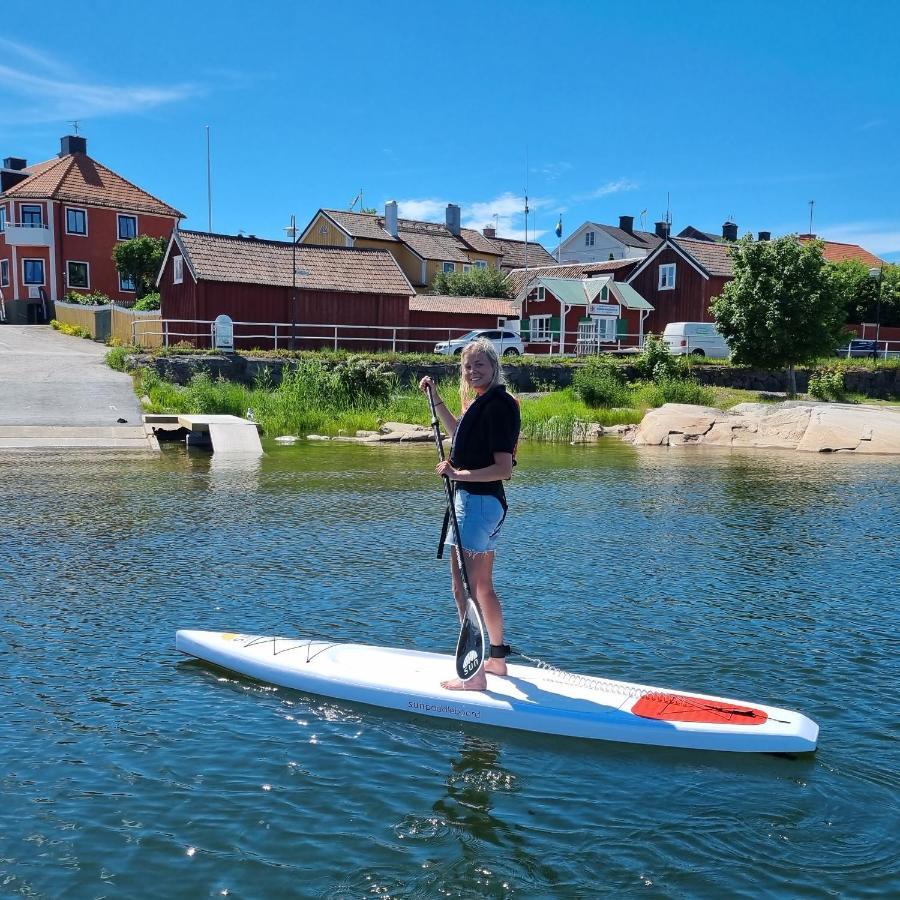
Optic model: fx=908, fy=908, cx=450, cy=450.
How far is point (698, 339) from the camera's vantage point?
42.3 m

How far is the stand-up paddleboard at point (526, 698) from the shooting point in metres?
5.65

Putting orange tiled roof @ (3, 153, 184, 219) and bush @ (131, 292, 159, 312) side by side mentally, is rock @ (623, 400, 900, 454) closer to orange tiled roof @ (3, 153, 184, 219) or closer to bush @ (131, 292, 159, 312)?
bush @ (131, 292, 159, 312)

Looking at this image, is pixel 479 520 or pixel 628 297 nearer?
pixel 479 520

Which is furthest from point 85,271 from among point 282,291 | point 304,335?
point 304,335

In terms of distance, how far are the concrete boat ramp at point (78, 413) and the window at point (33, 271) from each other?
18181 mm

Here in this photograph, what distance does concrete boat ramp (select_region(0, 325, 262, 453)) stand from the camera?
2073cm

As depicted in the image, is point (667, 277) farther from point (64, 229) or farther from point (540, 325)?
point (64, 229)

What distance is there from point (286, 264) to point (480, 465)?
3499 centimetres

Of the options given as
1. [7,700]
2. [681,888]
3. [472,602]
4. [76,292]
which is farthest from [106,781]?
[76,292]

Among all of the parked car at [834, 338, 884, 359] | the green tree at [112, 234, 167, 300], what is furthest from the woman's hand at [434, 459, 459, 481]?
the green tree at [112, 234, 167, 300]

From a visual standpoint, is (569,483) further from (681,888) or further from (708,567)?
(681,888)

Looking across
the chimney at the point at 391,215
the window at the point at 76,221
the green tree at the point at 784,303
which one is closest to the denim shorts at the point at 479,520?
the green tree at the point at 784,303

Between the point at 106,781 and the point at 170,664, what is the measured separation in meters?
1.91

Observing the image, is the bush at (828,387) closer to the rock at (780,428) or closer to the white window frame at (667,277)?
the rock at (780,428)
